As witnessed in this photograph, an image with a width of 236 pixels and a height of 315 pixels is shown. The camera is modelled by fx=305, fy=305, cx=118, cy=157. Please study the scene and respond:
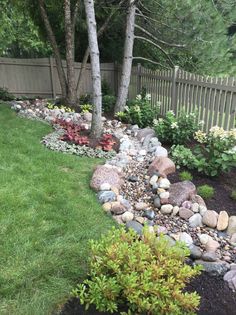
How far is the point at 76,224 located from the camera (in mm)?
2928

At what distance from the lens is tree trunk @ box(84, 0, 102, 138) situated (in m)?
4.65

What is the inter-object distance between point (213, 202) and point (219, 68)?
5301 millimetres

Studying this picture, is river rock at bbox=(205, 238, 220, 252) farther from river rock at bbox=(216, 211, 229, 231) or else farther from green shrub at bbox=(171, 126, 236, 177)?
green shrub at bbox=(171, 126, 236, 177)

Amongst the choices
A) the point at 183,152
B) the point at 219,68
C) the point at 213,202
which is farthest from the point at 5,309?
the point at 219,68

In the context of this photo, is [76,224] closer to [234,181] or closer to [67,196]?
[67,196]

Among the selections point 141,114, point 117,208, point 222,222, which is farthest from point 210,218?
point 141,114

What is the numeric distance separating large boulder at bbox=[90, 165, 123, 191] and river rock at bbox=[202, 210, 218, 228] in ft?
3.54

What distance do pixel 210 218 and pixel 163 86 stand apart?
14.4 feet

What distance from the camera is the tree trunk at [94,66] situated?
4654 mm

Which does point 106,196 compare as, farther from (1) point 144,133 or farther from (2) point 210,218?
(1) point 144,133

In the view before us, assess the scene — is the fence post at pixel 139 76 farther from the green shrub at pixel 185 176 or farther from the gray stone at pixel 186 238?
the gray stone at pixel 186 238

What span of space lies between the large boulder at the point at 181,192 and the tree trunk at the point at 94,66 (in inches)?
79.0

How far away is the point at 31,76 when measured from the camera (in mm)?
10000

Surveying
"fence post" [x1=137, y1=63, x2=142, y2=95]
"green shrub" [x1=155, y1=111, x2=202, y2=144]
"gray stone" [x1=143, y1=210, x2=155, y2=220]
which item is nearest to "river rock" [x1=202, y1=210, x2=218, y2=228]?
"gray stone" [x1=143, y1=210, x2=155, y2=220]
